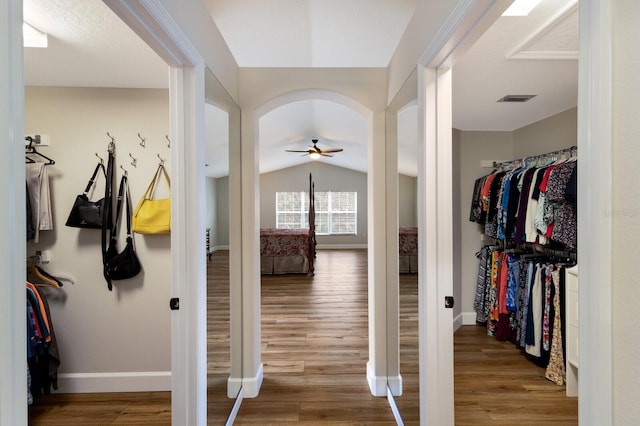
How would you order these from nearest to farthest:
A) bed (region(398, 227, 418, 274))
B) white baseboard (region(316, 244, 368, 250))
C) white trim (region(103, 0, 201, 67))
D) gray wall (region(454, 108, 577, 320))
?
white trim (region(103, 0, 201, 67)) → bed (region(398, 227, 418, 274)) → gray wall (region(454, 108, 577, 320)) → white baseboard (region(316, 244, 368, 250))

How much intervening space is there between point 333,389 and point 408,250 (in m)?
1.30

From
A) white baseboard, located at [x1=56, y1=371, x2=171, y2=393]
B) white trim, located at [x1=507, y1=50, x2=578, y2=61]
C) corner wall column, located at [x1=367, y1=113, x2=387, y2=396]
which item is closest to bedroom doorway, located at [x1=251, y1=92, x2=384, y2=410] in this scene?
corner wall column, located at [x1=367, y1=113, x2=387, y2=396]

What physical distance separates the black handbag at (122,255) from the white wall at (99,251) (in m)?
0.05

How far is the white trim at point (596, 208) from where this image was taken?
0.65m

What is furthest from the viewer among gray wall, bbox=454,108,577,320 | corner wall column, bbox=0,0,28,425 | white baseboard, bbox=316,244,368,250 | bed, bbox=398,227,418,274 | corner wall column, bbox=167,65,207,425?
white baseboard, bbox=316,244,368,250

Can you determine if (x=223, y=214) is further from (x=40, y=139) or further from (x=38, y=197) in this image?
(x=40, y=139)

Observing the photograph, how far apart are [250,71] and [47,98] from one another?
4.90 ft

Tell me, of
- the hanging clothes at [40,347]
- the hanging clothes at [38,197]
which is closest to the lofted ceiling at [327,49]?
the hanging clothes at [38,197]

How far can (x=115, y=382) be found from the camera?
2.64 metres

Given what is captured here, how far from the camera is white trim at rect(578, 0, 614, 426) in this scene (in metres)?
0.65

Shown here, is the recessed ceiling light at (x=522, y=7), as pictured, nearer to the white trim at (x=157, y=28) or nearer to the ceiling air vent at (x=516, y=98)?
the ceiling air vent at (x=516, y=98)

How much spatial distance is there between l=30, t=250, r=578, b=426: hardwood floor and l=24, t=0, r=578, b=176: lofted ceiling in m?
1.02

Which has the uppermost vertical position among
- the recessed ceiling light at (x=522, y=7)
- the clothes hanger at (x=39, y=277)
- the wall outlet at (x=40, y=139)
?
the recessed ceiling light at (x=522, y=7)

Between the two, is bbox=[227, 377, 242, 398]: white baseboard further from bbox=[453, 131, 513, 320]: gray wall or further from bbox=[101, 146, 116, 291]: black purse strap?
bbox=[453, 131, 513, 320]: gray wall
